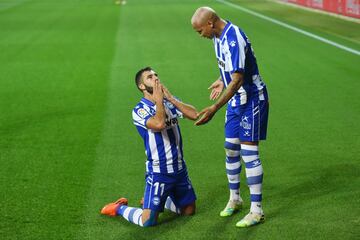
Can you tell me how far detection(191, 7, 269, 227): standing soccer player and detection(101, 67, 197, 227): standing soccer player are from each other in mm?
398

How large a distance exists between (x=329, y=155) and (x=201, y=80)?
20.9 ft

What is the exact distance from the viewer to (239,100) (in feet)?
23.6

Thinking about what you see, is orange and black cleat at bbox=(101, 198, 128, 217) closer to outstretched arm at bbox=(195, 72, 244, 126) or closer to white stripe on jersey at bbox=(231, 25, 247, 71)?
outstretched arm at bbox=(195, 72, 244, 126)

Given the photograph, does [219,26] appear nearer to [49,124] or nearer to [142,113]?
[142,113]

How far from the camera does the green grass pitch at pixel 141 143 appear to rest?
7.27 metres

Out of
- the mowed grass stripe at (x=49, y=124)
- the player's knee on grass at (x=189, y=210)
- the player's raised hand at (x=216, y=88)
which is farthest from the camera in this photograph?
the player's raised hand at (x=216, y=88)

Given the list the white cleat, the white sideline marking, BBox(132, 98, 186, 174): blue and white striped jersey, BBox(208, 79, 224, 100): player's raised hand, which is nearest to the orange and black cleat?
BBox(132, 98, 186, 174): blue and white striped jersey

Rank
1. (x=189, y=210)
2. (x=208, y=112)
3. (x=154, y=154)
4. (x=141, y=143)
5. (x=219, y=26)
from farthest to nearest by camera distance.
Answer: (x=141, y=143), (x=189, y=210), (x=154, y=154), (x=219, y=26), (x=208, y=112)

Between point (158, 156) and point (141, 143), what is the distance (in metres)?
3.28

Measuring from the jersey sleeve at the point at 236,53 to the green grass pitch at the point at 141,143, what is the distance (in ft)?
5.17

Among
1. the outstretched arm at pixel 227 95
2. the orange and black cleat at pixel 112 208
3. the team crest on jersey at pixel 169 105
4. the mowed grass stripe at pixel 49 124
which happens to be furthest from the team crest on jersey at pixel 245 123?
the mowed grass stripe at pixel 49 124

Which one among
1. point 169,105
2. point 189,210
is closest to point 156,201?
point 189,210

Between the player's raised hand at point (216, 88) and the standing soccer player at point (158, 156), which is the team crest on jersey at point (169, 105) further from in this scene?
the player's raised hand at point (216, 88)

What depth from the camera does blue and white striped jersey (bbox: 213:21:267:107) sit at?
6.86 meters
